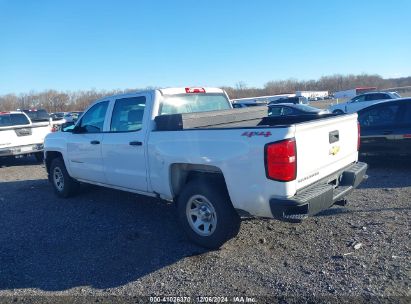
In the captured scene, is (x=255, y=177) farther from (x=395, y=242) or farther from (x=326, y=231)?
(x=395, y=242)

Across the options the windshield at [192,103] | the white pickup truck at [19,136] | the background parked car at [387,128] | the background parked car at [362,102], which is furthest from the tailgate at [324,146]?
the background parked car at [362,102]

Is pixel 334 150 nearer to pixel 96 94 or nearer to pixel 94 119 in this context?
pixel 94 119

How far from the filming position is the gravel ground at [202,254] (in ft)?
11.7

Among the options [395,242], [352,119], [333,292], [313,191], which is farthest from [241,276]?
[352,119]

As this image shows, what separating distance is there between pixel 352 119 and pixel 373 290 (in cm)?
230

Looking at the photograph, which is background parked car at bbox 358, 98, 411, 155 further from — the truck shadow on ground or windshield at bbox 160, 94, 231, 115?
the truck shadow on ground

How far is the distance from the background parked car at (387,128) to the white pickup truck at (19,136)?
380 inches

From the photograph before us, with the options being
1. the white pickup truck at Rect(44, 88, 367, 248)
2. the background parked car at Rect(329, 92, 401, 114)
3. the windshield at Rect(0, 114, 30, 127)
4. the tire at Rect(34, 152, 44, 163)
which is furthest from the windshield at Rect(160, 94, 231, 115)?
the background parked car at Rect(329, 92, 401, 114)

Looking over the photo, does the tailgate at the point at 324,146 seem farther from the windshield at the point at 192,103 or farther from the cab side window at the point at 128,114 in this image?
the cab side window at the point at 128,114

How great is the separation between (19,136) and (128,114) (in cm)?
766

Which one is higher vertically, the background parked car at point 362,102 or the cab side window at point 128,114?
the cab side window at point 128,114

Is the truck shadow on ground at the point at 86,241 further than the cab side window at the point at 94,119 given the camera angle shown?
No

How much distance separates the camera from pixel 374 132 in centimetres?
804

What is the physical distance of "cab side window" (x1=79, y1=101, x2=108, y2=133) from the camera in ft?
19.6
